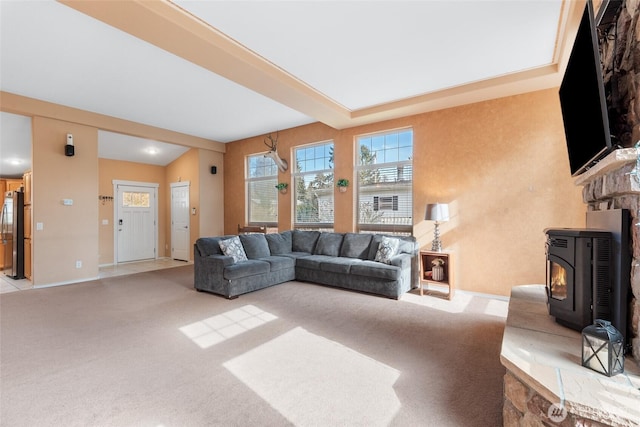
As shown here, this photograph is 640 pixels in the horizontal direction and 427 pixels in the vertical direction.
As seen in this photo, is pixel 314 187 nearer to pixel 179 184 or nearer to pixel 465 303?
pixel 465 303

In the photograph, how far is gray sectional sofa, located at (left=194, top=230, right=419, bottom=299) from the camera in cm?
424

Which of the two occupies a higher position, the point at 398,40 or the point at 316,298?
the point at 398,40

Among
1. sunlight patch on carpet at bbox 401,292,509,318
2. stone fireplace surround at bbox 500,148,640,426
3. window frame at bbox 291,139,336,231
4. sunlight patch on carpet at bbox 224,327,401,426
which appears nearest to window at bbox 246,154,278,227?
window frame at bbox 291,139,336,231

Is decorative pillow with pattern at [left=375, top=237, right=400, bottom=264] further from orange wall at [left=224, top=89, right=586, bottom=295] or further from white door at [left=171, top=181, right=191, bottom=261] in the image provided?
white door at [left=171, top=181, right=191, bottom=261]

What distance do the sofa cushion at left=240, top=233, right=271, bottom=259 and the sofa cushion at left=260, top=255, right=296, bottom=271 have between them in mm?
155

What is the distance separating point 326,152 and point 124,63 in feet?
11.6

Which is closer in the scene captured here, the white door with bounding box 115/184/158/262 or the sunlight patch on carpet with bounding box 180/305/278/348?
the sunlight patch on carpet with bounding box 180/305/278/348

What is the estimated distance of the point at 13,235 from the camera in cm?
545

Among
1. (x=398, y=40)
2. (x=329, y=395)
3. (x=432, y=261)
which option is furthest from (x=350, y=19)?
(x=432, y=261)

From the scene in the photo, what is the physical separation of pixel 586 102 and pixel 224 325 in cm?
355

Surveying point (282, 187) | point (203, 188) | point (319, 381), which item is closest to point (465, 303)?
point (319, 381)

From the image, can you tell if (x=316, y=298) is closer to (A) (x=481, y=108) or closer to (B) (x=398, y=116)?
(B) (x=398, y=116)

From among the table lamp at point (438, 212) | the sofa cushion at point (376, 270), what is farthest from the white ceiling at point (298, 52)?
the sofa cushion at point (376, 270)

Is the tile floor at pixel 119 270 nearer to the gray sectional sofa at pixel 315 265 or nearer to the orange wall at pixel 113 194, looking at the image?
the orange wall at pixel 113 194
